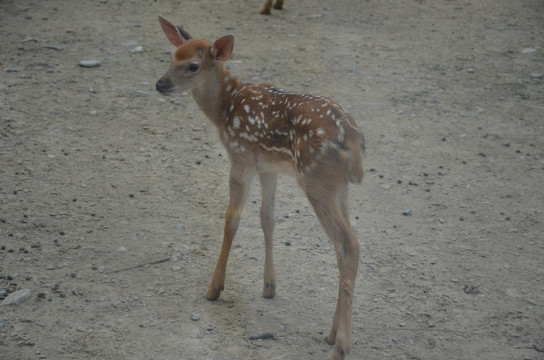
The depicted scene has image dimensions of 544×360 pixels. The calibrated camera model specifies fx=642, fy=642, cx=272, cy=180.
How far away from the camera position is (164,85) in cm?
505

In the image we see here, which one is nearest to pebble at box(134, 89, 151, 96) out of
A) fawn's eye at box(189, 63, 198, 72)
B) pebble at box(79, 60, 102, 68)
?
pebble at box(79, 60, 102, 68)

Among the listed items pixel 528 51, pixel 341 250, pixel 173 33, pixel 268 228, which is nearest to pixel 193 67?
pixel 173 33

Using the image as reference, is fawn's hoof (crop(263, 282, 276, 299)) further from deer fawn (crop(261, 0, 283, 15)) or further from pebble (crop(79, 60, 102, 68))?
deer fawn (crop(261, 0, 283, 15))

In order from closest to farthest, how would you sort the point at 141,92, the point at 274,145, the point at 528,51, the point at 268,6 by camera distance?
1. the point at 274,145
2. the point at 141,92
3. the point at 528,51
4. the point at 268,6

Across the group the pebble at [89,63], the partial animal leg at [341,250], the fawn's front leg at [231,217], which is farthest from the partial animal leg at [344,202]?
the pebble at [89,63]

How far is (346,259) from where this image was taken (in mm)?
4297

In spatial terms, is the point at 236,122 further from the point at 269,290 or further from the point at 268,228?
the point at 269,290

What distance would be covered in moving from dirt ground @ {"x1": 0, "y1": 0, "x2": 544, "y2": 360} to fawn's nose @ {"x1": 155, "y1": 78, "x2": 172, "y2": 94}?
1.32 m

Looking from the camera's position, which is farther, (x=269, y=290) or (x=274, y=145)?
(x=269, y=290)

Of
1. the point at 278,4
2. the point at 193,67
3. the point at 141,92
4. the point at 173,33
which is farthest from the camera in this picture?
the point at 278,4

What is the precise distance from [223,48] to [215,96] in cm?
39

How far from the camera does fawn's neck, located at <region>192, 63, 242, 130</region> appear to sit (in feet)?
17.0

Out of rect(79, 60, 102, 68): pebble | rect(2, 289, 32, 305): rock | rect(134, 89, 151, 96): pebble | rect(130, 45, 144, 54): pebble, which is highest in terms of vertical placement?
rect(130, 45, 144, 54): pebble

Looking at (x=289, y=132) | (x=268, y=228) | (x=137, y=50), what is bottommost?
(x=268, y=228)
